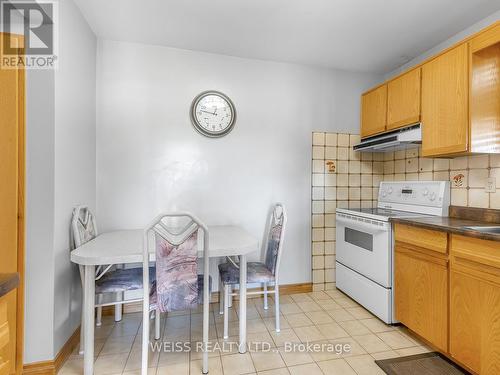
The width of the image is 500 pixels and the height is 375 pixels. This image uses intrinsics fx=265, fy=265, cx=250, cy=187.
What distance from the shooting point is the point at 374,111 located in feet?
8.74

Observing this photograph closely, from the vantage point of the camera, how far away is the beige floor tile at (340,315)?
226cm

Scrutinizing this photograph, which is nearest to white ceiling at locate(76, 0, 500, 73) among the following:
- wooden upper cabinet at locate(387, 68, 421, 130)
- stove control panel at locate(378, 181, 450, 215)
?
wooden upper cabinet at locate(387, 68, 421, 130)

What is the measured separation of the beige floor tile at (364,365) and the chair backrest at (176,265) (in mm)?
1107

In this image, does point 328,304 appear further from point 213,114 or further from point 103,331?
point 213,114

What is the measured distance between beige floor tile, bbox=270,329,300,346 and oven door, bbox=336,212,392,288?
0.84 meters

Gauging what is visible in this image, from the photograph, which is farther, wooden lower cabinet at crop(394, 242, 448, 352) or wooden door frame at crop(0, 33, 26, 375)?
wooden lower cabinet at crop(394, 242, 448, 352)

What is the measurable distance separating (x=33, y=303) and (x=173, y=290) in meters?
0.83

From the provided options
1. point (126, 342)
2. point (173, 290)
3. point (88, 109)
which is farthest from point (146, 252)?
point (88, 109)

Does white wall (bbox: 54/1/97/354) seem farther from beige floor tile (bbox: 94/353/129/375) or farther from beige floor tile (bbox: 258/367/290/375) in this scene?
beige floor tile (bbox: 258/367/290/375)

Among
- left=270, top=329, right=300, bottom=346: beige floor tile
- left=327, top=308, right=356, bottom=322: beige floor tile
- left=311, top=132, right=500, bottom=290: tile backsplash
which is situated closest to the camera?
left=270, top=329, right=300, bottom=346: beige floor tile

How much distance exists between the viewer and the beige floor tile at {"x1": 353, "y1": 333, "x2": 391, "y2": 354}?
1.84 m

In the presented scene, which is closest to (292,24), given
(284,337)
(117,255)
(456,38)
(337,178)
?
(456,38)

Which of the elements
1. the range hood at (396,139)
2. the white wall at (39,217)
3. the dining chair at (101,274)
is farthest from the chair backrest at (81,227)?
the range hood at (396,139)

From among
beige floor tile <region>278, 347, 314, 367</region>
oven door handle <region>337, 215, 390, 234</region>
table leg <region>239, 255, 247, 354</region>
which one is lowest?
beige floor tile <region>278, 347, 314, 367</region>
